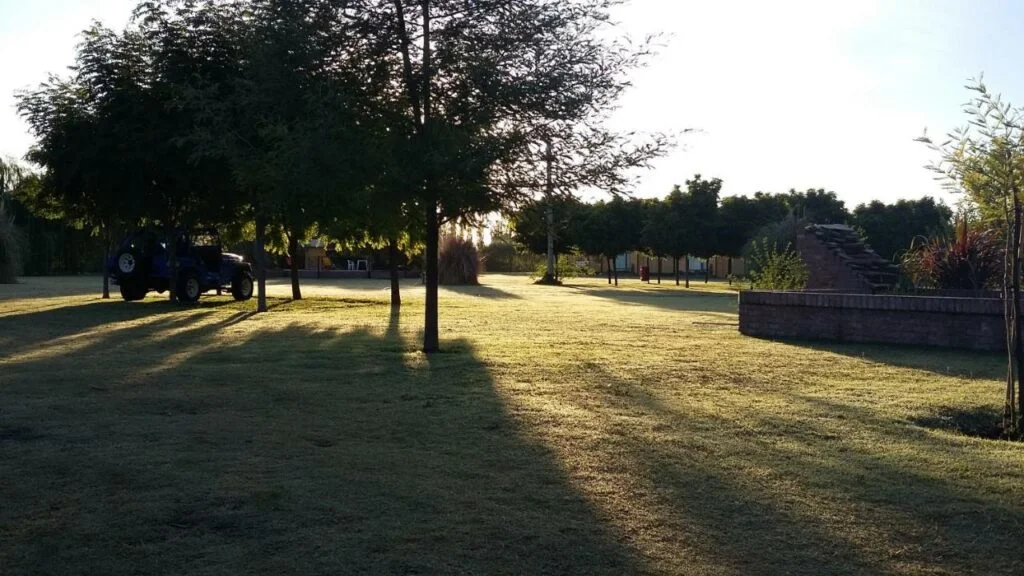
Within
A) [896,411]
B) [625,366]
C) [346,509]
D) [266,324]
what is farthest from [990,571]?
[266,324]

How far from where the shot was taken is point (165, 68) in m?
24.1

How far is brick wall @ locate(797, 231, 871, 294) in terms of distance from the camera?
21594mm

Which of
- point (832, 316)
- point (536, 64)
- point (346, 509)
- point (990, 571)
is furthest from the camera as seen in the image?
point (832, 316)

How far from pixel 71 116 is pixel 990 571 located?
26.9 m

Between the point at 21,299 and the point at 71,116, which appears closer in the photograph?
the point at 71,116

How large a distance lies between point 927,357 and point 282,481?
10.2 meters

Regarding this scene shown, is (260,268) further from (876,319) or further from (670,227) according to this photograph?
(670,227)

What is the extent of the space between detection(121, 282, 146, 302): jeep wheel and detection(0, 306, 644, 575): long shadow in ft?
61.9

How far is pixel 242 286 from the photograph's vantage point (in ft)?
104

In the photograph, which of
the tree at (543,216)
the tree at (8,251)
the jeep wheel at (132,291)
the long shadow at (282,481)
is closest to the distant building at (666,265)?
the tree at (8,251)

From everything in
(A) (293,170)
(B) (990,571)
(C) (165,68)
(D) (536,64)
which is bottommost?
(B) (990,571)

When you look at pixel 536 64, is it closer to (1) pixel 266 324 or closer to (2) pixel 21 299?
(1) pixel 266 324

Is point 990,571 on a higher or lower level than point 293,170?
lower

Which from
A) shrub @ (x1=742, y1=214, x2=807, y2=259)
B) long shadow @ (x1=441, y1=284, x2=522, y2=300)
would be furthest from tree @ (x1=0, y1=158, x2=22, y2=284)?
shrub @ (x1=742, y1=214, x2=807, y2=259)
